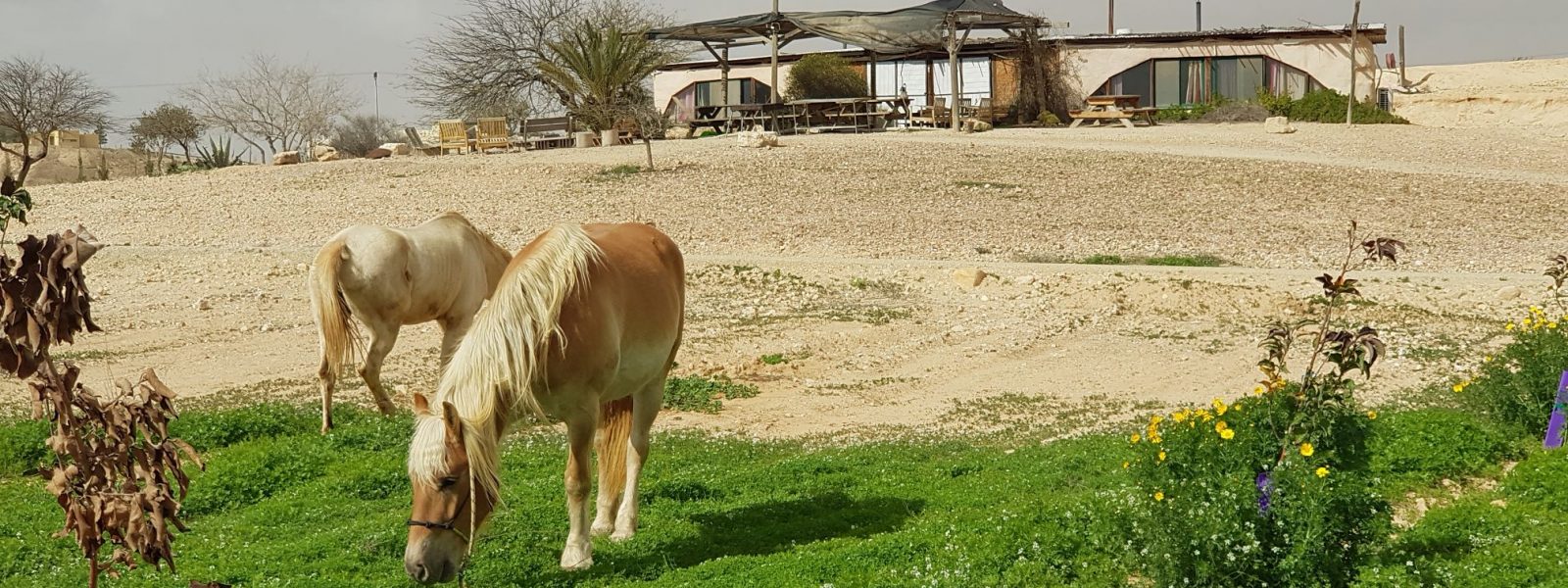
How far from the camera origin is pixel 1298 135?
33531 millimetres

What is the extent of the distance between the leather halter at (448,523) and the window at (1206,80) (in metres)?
39.4

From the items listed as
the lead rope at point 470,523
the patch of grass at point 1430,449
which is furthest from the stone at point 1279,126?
the lead rope at point 470,523

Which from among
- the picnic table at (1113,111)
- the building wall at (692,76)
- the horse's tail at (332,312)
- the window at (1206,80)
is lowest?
the horse's tail at (332,312)

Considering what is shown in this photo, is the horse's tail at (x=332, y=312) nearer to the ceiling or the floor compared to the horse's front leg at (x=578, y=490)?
nearer to the ceiling

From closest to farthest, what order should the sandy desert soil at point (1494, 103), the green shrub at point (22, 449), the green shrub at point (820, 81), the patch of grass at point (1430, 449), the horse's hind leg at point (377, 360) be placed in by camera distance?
the patch of grass at point (1430, 449) < the green shrub at point (22, 449) < the horse's hind leg at point (377, 360) < the green shrub at point (820, 81) < the sandy desert soil at point (1494, 103)

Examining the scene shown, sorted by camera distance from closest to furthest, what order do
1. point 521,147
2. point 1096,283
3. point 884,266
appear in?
point 1096,283 < point 884,266 < point 521,147

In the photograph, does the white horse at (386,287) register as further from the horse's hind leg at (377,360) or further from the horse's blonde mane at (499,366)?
the horse's blonde mane at (499,366)

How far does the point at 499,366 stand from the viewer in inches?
234

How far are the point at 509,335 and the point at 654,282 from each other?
1.67 metres

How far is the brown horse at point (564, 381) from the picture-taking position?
218 inches

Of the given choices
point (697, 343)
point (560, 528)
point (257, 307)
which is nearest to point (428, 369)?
point (697, 343)

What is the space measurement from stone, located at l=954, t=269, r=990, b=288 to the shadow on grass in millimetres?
9116

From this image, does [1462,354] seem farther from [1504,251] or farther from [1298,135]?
[1298,135]

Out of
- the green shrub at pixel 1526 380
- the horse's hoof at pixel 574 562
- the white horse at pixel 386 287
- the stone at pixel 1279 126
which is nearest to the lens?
the horse's hoof at pixel 574 562
